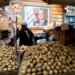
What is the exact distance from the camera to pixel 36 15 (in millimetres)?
7812

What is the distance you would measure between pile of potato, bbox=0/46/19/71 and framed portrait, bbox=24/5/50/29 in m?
4.39

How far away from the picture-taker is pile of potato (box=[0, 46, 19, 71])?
2.61 m

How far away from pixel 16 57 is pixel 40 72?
0.65 m

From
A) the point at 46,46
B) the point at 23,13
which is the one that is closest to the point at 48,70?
the point at 46,46

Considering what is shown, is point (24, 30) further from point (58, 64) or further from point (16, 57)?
point (58, 64)

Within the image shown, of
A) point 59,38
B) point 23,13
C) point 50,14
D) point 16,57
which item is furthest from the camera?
point 50,14

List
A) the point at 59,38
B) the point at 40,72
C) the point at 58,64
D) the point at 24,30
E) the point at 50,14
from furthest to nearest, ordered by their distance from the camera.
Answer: the point at 50,14
the point at 24,30
the point at 59,38
the point at 58,64
the point at 40,72

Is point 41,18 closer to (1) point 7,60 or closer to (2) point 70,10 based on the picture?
(2) point 70,10

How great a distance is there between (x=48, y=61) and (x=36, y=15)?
5469 mm

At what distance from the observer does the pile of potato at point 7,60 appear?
261cm

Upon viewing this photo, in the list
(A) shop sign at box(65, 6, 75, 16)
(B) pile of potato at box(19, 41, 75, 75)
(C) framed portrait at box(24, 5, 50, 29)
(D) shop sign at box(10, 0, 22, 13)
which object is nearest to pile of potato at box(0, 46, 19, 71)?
(B) pile of potato at box(19, 41, 75, 75)

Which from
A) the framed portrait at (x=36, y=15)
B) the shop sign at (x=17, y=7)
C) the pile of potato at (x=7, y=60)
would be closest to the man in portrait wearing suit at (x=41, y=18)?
the framed portrait at (x=36, y=15)

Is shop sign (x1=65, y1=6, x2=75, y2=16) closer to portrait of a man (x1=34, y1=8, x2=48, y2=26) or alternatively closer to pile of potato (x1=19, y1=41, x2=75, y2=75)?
portrait of a man (x1=34, y1=8, x2=48, y2=26)

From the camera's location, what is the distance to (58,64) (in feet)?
7.97
